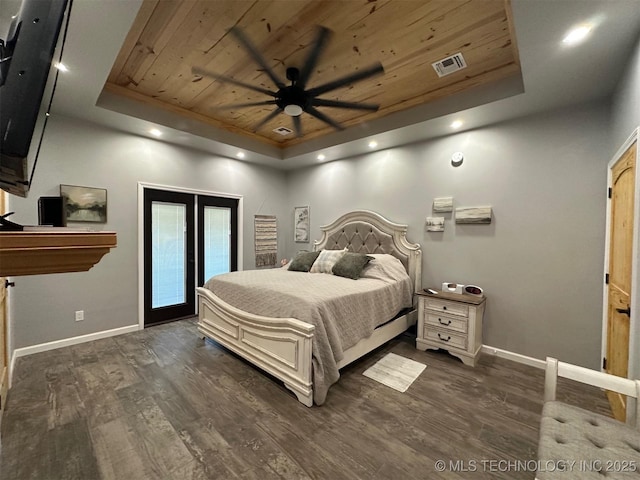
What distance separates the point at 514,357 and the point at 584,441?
210 centimetres

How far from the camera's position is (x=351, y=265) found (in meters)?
3.35

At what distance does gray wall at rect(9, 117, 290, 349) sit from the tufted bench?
422 cm

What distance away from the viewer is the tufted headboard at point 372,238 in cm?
361

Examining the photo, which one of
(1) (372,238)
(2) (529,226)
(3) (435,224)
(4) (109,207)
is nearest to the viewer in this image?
(2) (529,226)

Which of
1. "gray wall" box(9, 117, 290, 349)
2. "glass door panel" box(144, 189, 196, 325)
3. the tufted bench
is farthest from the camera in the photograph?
"glass door panel" box(144, 189, 196, 325)

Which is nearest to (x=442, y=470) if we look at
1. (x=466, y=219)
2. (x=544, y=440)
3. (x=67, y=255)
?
(x=544, y=440)

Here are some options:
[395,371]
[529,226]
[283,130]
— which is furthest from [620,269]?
[283,130]

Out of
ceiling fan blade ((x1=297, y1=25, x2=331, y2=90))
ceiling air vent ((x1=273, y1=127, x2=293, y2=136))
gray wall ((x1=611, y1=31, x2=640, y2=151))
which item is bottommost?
gray wall ((x1=611, y1=31, x2=640, y2=151))

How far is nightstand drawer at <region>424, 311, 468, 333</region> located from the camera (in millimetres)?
2803

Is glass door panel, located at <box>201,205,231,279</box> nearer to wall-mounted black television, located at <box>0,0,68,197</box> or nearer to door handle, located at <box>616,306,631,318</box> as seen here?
wall-mounted black television, located at <box>0,0,68,197</box>

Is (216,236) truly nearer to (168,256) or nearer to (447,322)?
(168,256)

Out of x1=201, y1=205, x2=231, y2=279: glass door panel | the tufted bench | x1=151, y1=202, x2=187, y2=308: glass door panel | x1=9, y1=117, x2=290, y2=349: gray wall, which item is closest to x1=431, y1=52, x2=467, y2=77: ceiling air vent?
the tufted bench

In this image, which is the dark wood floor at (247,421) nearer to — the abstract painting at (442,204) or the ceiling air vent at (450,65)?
the abstract painting at (442,204)

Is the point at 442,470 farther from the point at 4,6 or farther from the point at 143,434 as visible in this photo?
the point at 4,6
